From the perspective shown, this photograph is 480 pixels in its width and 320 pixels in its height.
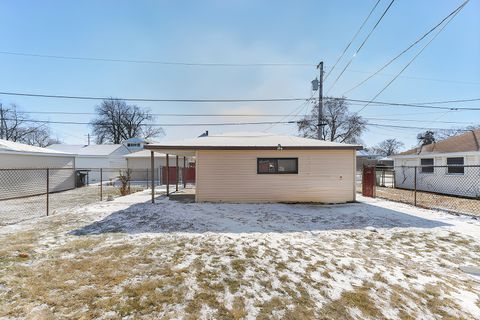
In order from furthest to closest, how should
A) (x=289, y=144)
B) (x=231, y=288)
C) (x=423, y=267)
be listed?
(x=289, y=144)
(x=423, y=267)
(x=231, y=288)

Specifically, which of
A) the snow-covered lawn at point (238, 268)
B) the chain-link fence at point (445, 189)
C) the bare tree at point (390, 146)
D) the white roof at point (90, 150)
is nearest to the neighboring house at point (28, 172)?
the snow-covered lawn at point (238, 268)

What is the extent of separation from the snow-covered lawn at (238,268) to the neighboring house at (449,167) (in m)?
6.48

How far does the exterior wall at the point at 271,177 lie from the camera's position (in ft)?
31.7

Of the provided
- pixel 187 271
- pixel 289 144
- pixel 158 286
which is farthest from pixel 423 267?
pixel 289 144

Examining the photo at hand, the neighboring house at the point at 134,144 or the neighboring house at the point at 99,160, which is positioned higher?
the neighboring house at the point at 134,144

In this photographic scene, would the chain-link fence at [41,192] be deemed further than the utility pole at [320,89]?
No

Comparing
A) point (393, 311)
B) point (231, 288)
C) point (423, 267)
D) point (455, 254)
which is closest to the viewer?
point (393, 311)

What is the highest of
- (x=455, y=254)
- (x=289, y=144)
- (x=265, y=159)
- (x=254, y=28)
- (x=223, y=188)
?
(x=254, y=28)

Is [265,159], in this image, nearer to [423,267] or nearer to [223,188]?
[223,188]

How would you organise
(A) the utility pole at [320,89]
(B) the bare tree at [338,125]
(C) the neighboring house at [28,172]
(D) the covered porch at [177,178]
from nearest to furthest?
(D) the covered porch at [177,178] → (C) the neighboring house at [28,172] → (A) the utility pole at [320,89] → (B) the bare tree at [338,125]

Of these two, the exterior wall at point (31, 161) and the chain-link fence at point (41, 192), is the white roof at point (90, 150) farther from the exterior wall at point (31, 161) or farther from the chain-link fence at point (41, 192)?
the exterior wall at point (31, 161)

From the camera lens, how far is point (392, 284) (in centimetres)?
340

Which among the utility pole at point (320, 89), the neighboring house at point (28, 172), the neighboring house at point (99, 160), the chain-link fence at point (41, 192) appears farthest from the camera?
the neighboring house at point (99, 160)

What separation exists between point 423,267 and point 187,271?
3869 mm
